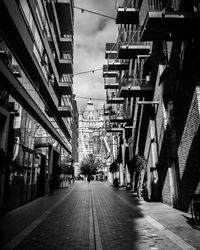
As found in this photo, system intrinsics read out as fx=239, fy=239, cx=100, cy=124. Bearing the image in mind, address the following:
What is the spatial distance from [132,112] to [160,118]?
8.39 metres

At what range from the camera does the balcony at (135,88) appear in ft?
51.5

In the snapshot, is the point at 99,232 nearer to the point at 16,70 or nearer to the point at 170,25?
the point at 170,25

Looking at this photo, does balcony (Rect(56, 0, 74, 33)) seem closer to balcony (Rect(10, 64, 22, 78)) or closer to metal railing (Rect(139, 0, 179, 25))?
metal railing (Rect(139, 0, 179, 25))

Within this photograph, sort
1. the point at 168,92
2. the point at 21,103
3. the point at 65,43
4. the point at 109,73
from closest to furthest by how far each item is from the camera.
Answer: the point at 168,92 < the point at 21,103 < the point at 109,73 < the point at 65,43

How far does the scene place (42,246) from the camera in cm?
577

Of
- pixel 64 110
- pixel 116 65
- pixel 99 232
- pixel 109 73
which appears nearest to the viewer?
pixel 99 232

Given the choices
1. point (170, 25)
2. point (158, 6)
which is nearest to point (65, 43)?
point (158, 6)

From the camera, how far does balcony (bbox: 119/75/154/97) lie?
51.5ft

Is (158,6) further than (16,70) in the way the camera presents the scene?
Yes

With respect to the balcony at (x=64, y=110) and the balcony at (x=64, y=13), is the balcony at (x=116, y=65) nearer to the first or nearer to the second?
the balcony at (x=64, y=110)

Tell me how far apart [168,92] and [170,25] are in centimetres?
508

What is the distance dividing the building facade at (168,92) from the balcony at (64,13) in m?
12.7

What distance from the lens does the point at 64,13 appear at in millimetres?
27750

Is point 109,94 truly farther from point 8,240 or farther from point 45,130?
point 8,240
